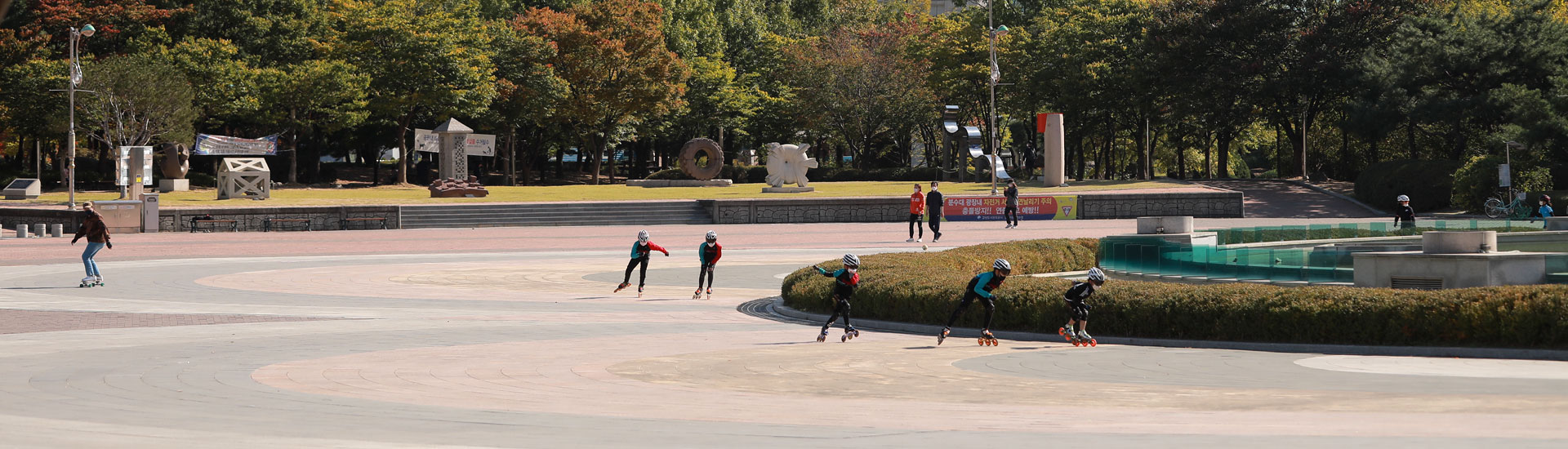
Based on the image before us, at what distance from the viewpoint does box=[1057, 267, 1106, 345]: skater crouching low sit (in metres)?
14.0

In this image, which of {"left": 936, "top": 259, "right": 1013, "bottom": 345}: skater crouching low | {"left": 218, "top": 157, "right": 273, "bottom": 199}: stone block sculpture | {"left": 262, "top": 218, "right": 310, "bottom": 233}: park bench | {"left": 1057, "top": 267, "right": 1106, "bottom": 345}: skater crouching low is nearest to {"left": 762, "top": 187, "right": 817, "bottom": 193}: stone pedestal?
{"left": 262, "top": 218, "right": 310, "bottom": 233}: park bench

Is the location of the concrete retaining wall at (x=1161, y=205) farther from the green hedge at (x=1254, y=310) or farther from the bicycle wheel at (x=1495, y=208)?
the green hedge at (x=1254, y=310)

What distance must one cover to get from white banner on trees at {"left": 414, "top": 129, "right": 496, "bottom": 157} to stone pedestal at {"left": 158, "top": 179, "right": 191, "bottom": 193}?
9.10 meters

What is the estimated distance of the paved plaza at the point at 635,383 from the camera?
27.0 feet

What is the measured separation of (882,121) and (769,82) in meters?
10.7

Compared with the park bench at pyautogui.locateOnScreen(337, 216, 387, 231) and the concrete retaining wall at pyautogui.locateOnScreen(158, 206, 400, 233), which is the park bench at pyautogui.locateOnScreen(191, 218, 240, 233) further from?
the park bench at pyautogui.locateOnScreen(337, 216, 387, 231)

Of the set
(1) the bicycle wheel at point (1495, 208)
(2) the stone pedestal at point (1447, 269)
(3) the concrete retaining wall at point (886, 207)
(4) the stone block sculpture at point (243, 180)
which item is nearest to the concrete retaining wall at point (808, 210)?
(3) the concrete retaining wall at point (886, 207)

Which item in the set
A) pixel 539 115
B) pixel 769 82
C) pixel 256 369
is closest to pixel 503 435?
pixel 256 369

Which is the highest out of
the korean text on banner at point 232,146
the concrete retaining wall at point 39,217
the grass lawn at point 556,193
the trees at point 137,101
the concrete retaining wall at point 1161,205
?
the trees at point 137,101

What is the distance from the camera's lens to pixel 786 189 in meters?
53.3

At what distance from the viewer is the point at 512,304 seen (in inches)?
756

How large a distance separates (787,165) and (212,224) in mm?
21941

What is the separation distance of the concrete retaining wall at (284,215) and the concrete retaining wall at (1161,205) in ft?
76.7

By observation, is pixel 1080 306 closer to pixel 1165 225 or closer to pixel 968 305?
pixel 968 305
